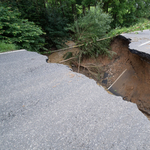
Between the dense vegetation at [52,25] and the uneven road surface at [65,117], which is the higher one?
the dense vegetation at [52,25]

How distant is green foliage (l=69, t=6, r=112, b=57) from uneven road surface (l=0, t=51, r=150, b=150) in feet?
16.6

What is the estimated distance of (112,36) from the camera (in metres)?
7.25

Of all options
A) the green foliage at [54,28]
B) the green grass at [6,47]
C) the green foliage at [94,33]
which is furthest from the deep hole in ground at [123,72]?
the green grass at [6,47]

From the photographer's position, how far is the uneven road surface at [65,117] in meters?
1.40

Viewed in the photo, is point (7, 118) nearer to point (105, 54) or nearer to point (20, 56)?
point (20, 56)

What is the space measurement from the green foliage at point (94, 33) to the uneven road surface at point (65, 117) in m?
5.05

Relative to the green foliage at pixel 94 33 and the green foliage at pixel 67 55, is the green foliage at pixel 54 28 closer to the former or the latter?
the green foliage at pixel 67 55

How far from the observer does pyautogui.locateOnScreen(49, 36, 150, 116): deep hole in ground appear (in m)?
5.77

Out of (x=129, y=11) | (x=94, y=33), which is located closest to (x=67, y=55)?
(x=94, y=33)

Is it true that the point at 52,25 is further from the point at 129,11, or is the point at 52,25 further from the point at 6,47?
the point at 129,11

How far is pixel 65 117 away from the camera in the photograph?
5.61 ft

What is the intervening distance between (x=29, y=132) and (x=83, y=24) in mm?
7161

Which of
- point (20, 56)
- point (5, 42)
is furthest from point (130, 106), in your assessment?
point (5, 42)

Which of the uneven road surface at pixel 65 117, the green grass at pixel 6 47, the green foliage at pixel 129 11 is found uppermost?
the green foliage at pixel 129 11
